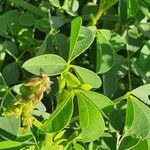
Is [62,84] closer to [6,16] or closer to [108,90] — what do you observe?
[108,90]

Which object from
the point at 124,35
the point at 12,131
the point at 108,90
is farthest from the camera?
the point at 124,35

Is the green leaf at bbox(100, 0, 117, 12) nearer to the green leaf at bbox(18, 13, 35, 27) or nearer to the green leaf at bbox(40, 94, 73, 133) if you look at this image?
the green leaf at bbox(18, 13, 35, 27)

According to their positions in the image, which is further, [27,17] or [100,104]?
[27,17]

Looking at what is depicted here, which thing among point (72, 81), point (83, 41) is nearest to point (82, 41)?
point (83, 41)

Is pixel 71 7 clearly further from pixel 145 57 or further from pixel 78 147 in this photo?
pixel 78 147

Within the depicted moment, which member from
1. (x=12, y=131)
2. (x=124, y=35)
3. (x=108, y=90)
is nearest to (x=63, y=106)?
(x=12, y=131)

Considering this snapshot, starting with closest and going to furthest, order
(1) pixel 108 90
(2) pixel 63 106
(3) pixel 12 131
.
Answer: (2) pixel 63 106
(3) pixel 12 131
(1) pixel 108 90

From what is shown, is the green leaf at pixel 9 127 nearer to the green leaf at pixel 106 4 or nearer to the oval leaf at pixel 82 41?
the oval leaf at pixel 82 41
